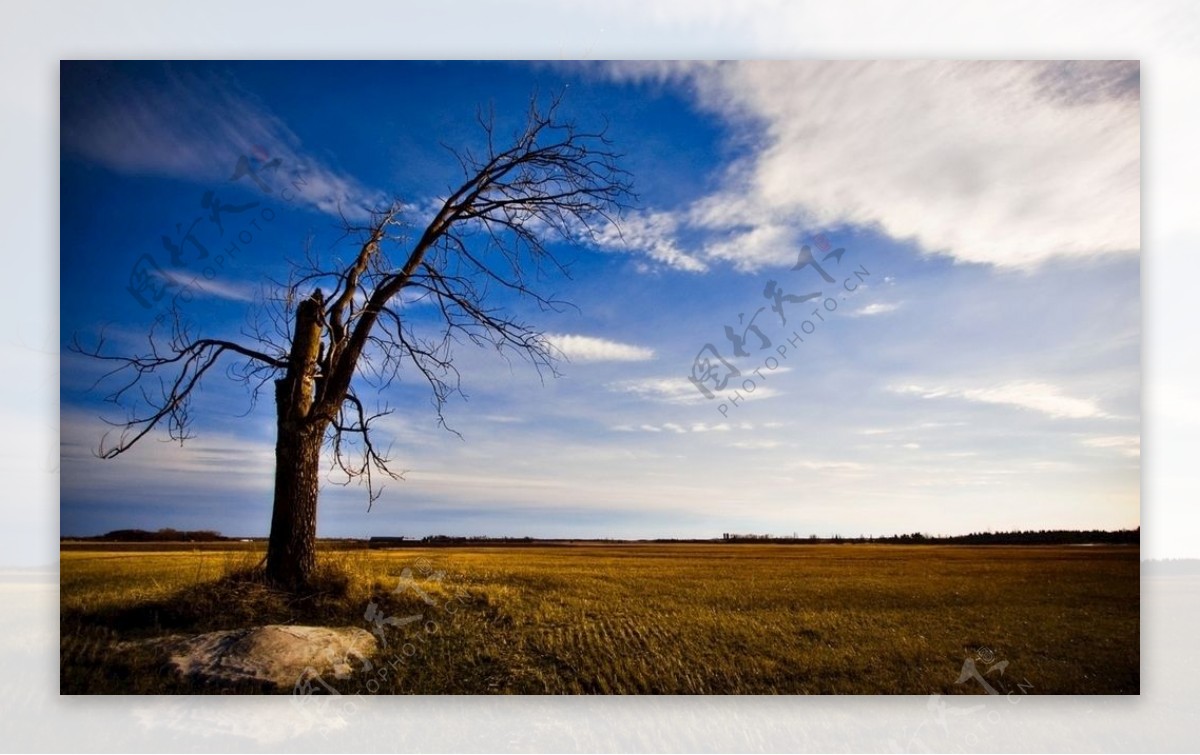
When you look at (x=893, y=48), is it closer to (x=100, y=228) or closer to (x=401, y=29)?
(x=401, y=29)

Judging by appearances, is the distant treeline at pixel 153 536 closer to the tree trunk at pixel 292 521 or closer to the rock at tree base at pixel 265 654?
the tree trunk at pixel 292 521

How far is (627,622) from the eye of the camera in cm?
526

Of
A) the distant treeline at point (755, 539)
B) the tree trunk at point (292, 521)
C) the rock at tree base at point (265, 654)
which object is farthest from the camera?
the tree trunk at point (292, 521)

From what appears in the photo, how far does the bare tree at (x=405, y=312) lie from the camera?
211 inches

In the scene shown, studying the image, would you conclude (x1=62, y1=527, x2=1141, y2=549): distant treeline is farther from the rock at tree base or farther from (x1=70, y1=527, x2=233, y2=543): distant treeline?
the rock at tree base

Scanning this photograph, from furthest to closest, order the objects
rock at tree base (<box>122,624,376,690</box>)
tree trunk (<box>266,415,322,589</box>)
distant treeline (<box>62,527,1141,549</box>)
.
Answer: tree trunk (<box>266,415,322,589</box>)
distant treeline (<box>62,527,1141,549</box>)
rock at tree base (<box>122,624,376,690</box>)

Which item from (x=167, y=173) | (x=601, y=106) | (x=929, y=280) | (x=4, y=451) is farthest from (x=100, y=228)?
(x=929, y=280)

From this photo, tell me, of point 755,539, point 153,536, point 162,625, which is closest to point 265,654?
point 162,625

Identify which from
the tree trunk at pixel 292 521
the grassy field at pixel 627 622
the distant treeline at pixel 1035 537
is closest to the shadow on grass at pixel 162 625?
the grassy field at pixel 627 622

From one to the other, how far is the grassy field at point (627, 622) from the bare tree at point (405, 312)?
520 millimetres

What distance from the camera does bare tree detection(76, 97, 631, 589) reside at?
17.5 ft

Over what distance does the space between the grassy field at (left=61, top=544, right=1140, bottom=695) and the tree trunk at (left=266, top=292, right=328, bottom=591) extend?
5.1 inches

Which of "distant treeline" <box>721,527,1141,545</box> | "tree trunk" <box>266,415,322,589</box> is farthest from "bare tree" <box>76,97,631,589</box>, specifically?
"distant treeline" <box>721,527,1141,545</box>

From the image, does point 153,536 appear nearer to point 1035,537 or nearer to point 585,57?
point 585,57
